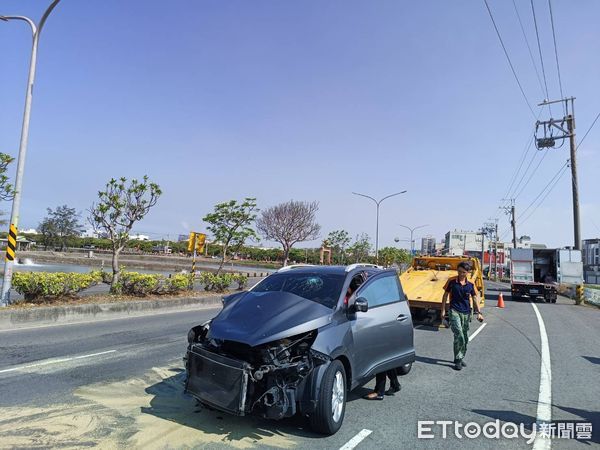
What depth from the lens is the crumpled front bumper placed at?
4016 mm

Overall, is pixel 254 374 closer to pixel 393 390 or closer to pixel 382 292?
pixel 382 292

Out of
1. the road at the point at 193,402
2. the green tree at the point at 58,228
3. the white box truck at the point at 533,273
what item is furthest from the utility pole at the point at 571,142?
the green tree at the point at 58,228

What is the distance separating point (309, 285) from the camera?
5.38 m

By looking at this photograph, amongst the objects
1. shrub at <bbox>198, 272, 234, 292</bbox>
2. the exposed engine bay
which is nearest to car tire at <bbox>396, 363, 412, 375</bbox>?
the exposed engine bay

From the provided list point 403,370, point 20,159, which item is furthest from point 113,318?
point 403,370

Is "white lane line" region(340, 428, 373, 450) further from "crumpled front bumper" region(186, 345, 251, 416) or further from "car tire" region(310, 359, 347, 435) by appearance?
"crumpled front bumper" region(186, 345, 251, 416)

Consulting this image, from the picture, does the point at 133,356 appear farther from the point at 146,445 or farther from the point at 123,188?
the point at 123,188

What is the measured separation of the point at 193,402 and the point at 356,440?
79.7 inches

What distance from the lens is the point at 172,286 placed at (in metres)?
16.4

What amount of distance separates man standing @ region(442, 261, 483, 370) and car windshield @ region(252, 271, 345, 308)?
328 centimetres

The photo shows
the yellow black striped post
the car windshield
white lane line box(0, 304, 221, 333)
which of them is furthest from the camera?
the yellow black striped post

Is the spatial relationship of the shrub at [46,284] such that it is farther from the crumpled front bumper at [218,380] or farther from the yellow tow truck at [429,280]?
the yellow tow truck at [429,280]

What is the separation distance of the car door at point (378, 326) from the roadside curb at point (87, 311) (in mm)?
8850

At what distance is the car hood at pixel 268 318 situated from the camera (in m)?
4.26
